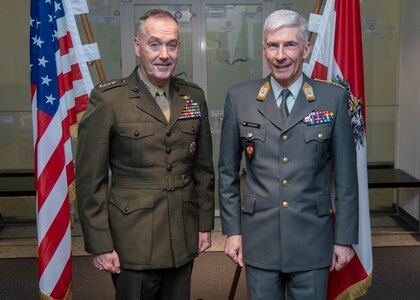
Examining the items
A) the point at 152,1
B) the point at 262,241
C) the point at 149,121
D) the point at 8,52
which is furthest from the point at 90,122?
the point at 8,52

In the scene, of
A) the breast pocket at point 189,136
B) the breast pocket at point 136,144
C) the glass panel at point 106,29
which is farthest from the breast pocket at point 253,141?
the glass panel at point 106,29

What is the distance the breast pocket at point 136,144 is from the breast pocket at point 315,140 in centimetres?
54

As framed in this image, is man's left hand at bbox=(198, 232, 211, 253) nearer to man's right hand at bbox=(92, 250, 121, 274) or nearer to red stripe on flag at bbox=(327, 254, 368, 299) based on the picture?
man's right hand at bbox=(92, 250, 121, 274)

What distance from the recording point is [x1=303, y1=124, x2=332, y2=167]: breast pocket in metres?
1.73

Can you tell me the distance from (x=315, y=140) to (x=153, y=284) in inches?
31.5

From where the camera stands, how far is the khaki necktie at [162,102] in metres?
1.85

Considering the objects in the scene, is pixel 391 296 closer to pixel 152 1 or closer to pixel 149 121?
pixel 149 121

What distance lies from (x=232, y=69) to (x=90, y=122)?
3.06m

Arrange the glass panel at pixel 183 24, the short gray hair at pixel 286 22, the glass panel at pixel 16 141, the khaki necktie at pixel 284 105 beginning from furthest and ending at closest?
the glass panel at pixel 16 141 < the glass panel at pixel 183 24 < the khaki necktie at pixel 284 105 < the short gray hair at pixel 286 22

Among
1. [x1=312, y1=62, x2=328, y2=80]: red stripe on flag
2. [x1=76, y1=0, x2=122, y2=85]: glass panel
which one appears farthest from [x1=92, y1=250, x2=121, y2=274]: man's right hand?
[x1=76, y1=0, x2=122, y2=85]: glass panel

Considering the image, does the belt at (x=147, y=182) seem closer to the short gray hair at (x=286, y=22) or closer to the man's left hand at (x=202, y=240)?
the man's left hand at (x=202, y=240)

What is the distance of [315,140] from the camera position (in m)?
1.73

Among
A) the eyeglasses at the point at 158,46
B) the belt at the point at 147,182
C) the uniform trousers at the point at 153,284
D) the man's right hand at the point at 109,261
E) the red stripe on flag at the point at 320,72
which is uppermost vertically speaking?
the eyeglasses at the point at 158,46

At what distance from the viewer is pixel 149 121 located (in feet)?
5.93
